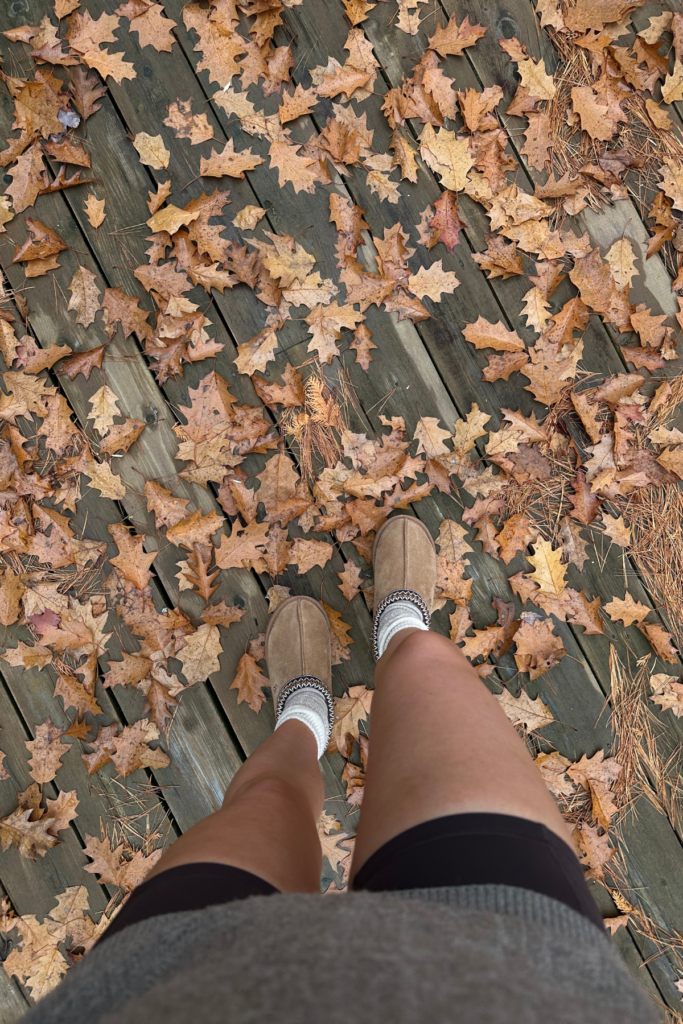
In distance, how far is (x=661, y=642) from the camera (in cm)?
207

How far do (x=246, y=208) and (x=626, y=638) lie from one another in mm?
2084

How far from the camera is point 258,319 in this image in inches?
82.2

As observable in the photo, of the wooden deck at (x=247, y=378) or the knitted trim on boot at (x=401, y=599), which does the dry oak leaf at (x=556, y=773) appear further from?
the knitted trim on boot at (x=401, y=599)

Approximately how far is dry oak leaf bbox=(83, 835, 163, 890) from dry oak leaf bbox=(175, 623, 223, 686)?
63 centimetres

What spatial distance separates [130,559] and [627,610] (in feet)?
5.95

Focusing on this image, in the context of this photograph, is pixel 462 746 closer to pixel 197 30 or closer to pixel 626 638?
pixel 626 638

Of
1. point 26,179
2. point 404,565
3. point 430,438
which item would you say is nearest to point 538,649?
point 404,565

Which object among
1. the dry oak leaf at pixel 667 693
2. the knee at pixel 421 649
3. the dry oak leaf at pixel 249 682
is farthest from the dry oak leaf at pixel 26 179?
the dry oak leaf at pixel 667 693

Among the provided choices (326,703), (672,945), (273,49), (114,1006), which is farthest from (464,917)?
(273,49)

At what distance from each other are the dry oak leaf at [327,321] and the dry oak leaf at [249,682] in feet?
3.81

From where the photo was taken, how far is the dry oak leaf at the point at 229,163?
81.0 inches

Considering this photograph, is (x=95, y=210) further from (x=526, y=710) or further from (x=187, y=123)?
(x=526, y=710)

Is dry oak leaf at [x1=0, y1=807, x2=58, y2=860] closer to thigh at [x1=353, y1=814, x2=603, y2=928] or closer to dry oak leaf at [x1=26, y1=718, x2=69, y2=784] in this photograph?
dry oak leaf at [x1=26, y1=718, x2=69, y2=784]

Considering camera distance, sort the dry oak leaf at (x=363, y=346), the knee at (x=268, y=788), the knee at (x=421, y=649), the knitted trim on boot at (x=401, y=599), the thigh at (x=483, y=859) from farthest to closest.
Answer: the dry oak leaf at (x=363, y=346), the knitted trim on boot at (x=401, y=599), the knee at (x=421, y=649), the knee at (x=268, y=788), the thigh at (x=483, y=859)
